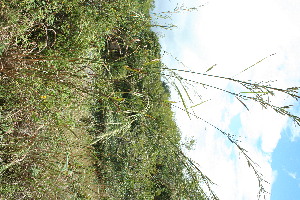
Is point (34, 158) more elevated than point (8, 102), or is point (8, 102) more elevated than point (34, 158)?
point (8, 102)

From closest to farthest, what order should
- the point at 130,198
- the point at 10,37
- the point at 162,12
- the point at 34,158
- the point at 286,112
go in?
the point at 286,112
the point at 10,37
the point at 34,158
the point at 162,12
the point at 130,198

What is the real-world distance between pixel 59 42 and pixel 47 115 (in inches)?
73.1

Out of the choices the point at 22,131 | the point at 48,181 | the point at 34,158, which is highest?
the point at 22,131

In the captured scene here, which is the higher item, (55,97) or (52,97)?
(52,97)

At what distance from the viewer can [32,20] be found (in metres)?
3.31

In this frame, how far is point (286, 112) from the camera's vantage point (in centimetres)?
145

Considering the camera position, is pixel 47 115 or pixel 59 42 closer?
pixel 47 115

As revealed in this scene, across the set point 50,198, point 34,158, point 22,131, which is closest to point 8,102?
point 22,131

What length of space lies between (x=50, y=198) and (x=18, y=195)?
17.3 inches

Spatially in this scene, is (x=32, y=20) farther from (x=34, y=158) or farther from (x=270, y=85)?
(x=270, y=85)

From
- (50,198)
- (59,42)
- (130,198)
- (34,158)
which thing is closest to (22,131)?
(34,158)

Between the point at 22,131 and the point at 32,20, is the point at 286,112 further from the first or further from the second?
the point at 32,20

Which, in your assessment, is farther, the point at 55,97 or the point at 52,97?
the point at 52,97

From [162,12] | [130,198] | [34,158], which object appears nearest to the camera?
[34,158]
